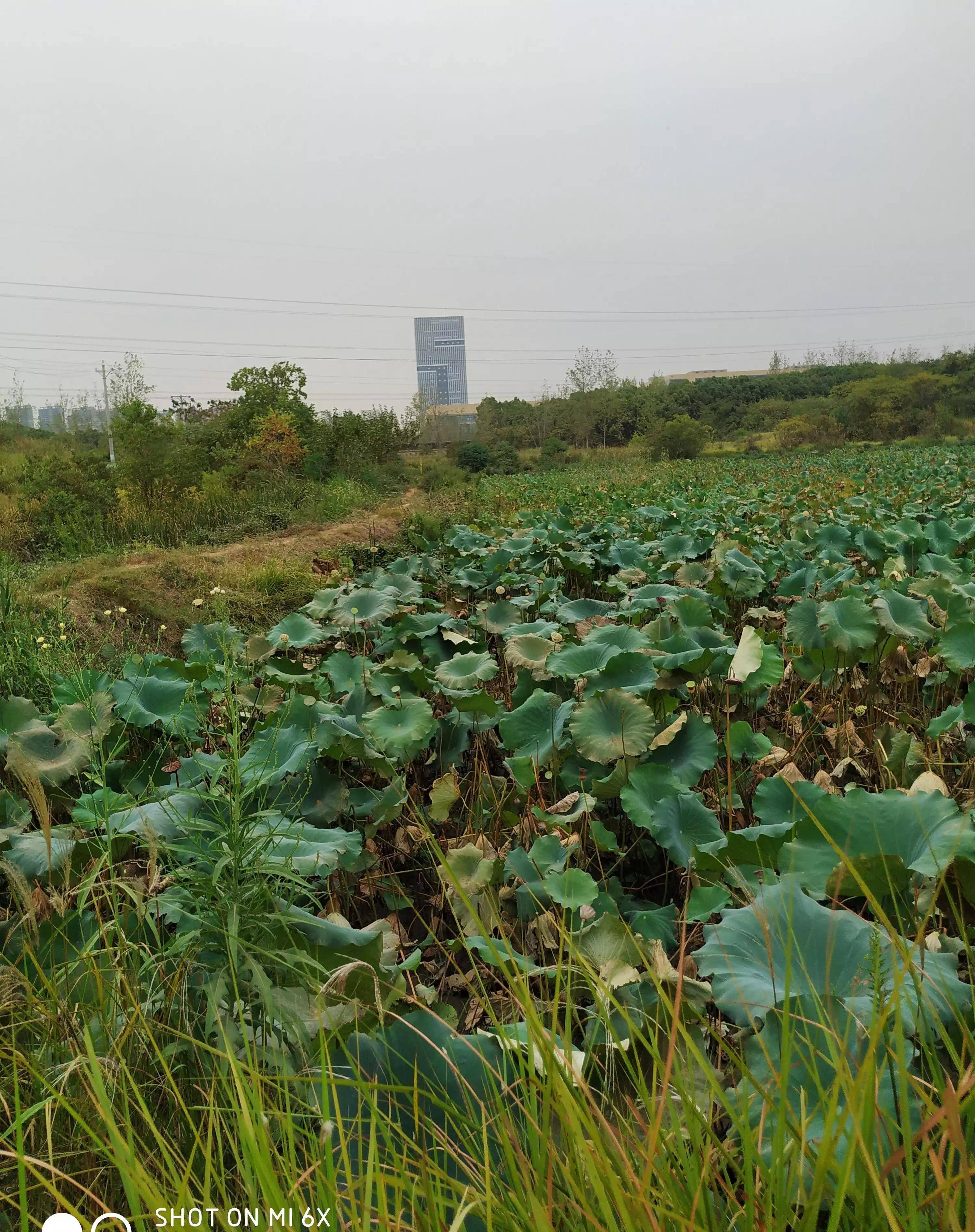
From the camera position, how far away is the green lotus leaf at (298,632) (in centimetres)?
357

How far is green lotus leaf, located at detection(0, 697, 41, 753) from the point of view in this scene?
235 cm

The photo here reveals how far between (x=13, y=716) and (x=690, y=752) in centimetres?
203

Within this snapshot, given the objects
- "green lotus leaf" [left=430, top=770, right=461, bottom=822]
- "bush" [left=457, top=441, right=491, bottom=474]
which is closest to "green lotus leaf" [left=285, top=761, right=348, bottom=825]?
"green lotus leaf" [left=430, top=770, right=461, bottom=822]

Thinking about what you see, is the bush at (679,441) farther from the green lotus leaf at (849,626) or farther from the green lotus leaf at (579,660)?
the green lotus leaf at (579,660)

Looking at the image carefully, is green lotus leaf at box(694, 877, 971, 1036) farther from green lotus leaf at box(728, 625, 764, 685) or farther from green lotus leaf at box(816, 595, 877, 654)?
green lotus leaf at box(816, 595, 877, 654)

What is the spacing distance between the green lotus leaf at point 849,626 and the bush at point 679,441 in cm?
3060

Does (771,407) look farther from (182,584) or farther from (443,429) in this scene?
(182,584)

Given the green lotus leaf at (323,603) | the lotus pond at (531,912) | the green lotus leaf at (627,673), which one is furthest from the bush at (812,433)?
the green lotus leaf at (627,673)

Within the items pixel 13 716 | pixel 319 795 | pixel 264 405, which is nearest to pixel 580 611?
pixel 319 795

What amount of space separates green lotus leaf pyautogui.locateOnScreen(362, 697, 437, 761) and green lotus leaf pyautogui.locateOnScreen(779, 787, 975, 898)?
1217mm

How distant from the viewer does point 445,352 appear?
365 ft

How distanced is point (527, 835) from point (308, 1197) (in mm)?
1239

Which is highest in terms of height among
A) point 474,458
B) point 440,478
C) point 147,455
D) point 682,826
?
point 474,458

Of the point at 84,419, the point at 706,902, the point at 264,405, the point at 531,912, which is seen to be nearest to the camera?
the point at 706,902
